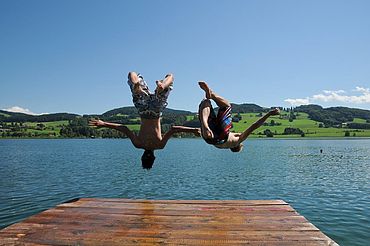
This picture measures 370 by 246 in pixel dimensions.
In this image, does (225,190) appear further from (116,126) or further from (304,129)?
(304,129)

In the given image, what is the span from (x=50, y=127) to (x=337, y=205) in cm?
12061

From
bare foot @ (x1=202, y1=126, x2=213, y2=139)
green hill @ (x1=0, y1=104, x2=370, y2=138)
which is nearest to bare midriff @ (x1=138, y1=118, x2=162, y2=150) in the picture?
bare foot @ (x1=202, y1=126, x2=213, y2=139)

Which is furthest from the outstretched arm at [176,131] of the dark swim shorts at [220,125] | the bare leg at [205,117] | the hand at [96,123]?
the hand at [96,123]

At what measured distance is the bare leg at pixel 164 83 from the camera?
788 centimetres

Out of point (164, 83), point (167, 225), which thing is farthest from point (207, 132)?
point (167, 225)

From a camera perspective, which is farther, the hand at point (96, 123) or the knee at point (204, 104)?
the hand at point (96, 123)

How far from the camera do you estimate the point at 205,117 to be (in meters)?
7.16

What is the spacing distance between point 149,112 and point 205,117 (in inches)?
59.1

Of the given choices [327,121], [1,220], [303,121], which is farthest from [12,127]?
[1,220]

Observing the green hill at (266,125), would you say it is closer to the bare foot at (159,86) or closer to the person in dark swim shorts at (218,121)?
the bare foot at (159,86)

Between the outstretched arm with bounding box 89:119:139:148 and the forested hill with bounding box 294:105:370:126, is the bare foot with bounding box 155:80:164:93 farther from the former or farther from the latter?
the forested hill with bounding box 294:105:370:126

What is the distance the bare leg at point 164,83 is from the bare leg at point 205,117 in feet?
3.50

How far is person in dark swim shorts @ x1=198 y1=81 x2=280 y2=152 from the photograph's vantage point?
713 centimetres

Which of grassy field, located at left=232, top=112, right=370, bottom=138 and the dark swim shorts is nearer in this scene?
the dark swim shorts
